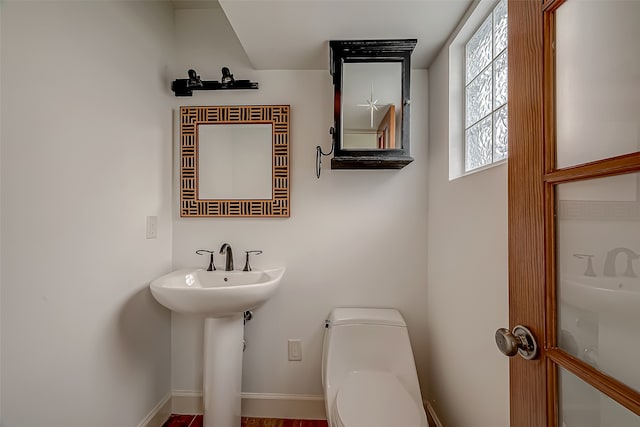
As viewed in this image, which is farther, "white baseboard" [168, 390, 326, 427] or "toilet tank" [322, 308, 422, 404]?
"white baseboard" [168, 390, 326, 427]

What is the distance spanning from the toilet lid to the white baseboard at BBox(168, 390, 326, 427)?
466 millimetres

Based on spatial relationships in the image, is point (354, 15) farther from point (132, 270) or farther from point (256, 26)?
point (132, 270)

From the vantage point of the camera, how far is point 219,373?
5.21 feet

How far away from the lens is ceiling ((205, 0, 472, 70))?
1289mm

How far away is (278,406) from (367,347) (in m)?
0.69

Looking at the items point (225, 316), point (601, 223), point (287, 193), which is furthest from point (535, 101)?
point (225, 316)

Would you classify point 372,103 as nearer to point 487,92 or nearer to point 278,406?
point 487,92

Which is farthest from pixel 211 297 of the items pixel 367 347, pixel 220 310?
pixel 367 347

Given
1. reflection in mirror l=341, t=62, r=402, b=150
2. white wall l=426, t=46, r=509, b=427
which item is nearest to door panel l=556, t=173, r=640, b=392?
white wall l=426, t=46, r=509, b=427

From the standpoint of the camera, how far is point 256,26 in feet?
4.67

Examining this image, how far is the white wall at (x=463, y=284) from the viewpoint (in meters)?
1.07

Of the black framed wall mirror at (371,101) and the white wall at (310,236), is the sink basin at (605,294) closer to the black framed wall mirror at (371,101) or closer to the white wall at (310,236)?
the black framed wall mirror at (371,101)

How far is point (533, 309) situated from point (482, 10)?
3.93 ft

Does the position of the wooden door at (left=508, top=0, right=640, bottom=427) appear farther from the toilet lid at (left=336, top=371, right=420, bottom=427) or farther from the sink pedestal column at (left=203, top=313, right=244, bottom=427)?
the sink pedestal column at (left=203, top=313, right=244, bottom=427)
